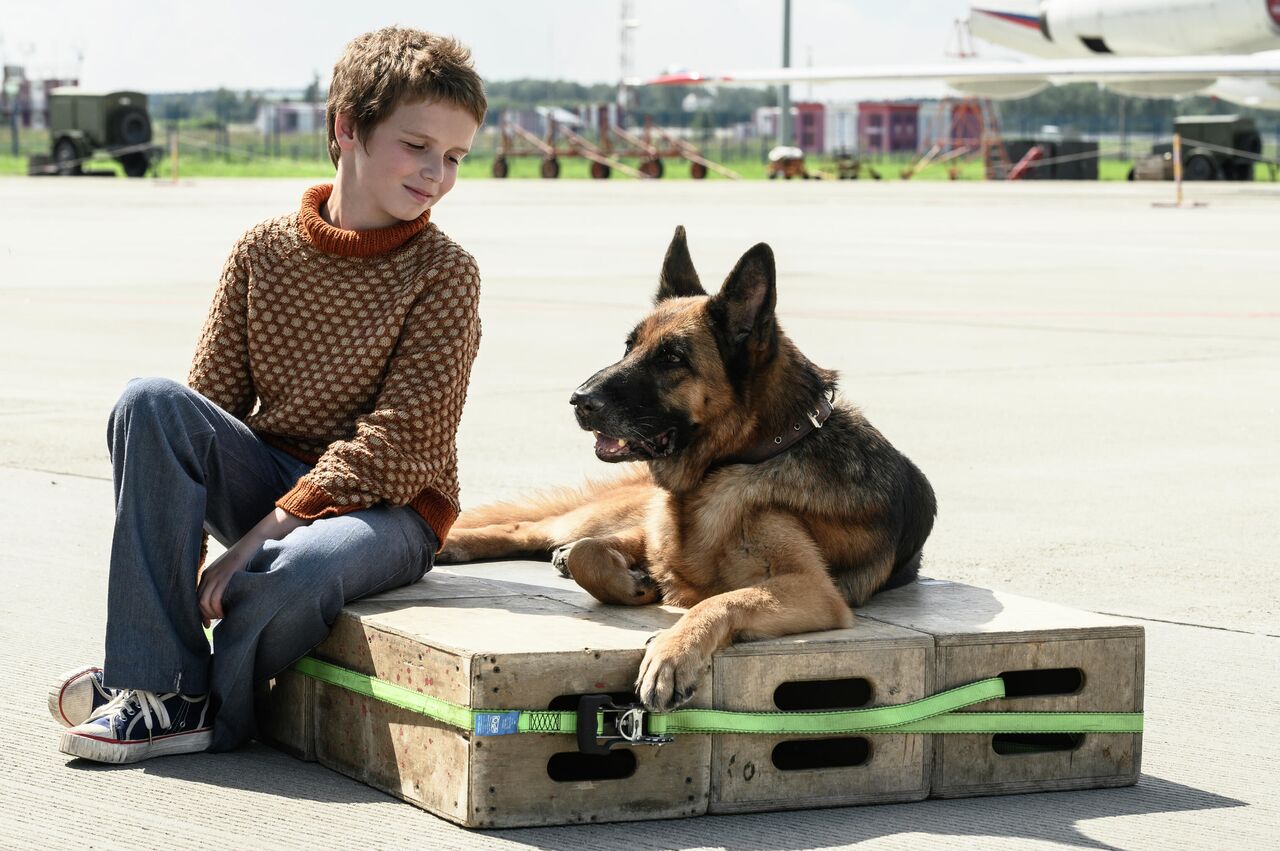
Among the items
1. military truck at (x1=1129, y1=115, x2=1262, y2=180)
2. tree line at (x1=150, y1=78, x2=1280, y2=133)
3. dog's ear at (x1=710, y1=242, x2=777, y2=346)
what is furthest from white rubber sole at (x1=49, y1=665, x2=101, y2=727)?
tree line at (x1=150, y1=78, x2=1280, y2=133)

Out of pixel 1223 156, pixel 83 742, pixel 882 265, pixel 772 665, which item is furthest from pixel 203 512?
pixel 1223 156

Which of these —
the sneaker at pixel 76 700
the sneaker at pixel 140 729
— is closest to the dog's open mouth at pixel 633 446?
the sneaker at pixel 140 729

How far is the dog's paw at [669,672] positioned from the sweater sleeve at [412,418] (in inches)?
35.4

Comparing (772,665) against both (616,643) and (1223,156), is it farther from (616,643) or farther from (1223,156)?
(1223,156)

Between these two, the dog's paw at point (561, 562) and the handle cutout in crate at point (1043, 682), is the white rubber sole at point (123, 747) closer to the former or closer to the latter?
the dog's paw at point (561, 562)

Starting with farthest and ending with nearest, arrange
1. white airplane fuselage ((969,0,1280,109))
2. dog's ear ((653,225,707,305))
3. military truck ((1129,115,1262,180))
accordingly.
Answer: military truck ((1129,115,1262,180)) → white airplane fuselage ((969,0,1280,109)) → dog's ear ((653,225,707,305))

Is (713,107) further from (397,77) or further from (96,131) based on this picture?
(397,77)

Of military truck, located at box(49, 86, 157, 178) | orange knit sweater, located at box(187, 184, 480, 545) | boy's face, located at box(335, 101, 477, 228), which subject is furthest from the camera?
military truck, located at box(49, 86, 157, 178)

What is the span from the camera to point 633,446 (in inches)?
177

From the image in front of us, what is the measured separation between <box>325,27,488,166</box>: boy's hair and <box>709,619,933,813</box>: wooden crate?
1647 millimetres

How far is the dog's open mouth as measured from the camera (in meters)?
4.49

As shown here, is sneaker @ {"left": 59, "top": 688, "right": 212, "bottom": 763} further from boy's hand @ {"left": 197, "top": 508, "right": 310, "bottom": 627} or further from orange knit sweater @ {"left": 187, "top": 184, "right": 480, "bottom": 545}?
orange knit sweater @ {"left": 187, "top": 184, "right": 480, "bottom": 545}

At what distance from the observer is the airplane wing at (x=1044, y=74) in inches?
1601

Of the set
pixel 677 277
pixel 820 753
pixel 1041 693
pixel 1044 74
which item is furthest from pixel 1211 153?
pixel 820 753
